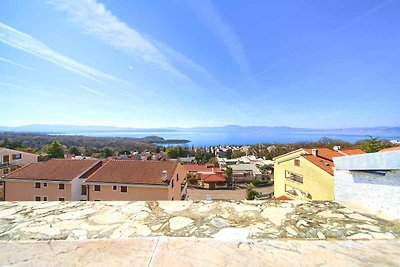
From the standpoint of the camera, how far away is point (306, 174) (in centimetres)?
1345

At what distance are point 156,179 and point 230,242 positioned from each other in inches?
442

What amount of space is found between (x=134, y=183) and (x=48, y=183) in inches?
218

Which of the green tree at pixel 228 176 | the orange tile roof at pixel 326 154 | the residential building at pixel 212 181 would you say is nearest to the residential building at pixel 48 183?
the orange tile roof at pixel 326 154

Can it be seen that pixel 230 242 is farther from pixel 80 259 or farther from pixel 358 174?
pixel 358 174

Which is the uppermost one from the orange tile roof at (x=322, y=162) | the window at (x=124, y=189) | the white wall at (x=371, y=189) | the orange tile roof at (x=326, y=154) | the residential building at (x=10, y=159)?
the white wall at (x=371, y=189)

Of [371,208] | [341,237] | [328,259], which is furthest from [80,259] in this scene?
[371,208]

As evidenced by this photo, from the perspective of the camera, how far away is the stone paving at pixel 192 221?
1.38 metres

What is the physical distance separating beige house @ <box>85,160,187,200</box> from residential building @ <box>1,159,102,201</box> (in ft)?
4.20

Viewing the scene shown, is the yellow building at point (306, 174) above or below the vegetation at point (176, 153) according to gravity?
above

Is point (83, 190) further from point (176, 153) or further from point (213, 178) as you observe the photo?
point (176, 153)

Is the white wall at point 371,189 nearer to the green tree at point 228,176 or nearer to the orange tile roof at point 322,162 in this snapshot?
the orange tile roof at point 322,162

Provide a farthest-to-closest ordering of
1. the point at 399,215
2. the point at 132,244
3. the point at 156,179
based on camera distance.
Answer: the point at 156,179
the point at 399,215
the point at 132,244

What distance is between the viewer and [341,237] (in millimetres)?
1346

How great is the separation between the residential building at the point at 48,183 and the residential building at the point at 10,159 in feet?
24.2
